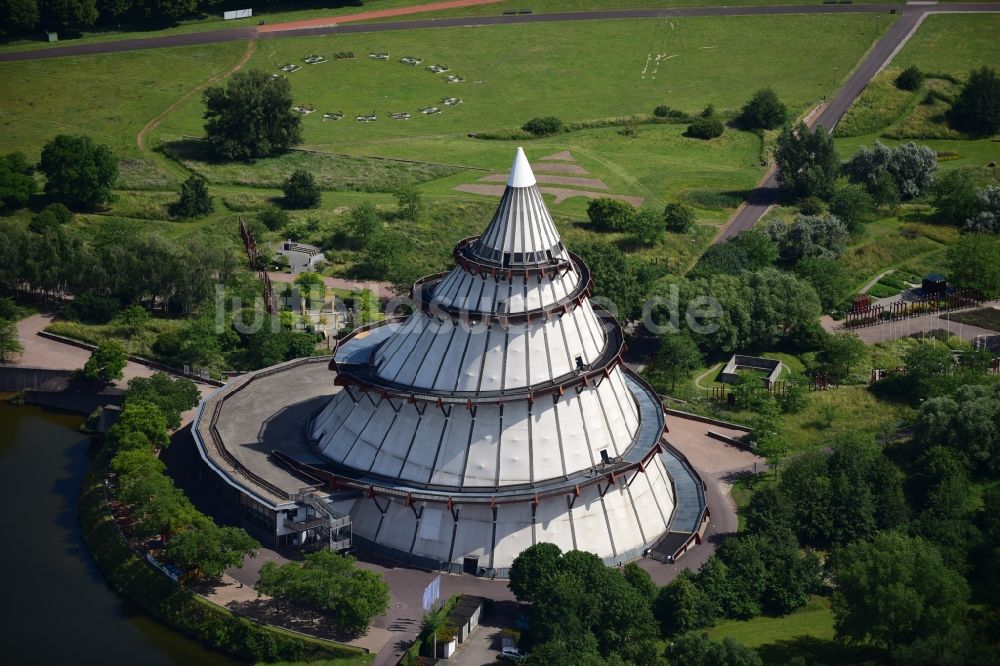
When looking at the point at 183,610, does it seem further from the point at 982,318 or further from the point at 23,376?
the point at 982,318

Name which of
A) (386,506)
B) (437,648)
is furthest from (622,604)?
(386,506)

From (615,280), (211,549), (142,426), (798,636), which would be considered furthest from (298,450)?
(615,280)

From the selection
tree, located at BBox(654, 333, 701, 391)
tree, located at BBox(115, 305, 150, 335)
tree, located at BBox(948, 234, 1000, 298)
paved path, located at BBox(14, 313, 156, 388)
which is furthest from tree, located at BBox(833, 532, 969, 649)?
tree, located at BBox(115, 305, 150, 335)

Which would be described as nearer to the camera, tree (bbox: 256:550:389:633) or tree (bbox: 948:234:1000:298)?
tree (bbox: 256:550:389:633)

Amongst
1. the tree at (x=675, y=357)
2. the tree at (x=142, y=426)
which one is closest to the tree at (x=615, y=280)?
the tree at (x=675, y=357)

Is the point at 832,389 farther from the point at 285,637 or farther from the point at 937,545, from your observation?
the point at 285,637

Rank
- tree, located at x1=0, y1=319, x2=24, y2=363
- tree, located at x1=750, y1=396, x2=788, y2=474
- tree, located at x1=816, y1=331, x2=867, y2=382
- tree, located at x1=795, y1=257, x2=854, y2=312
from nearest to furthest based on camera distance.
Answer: tree, located at x1=750, y1=396, x2=788, y2=474, tree, located at x1=0, y1=319, x2=24, y2=363, tree, located at x1=816, y1=331, x2=867, y2=382, tree, located at x1=795, y1=257, x2=854, y2=312

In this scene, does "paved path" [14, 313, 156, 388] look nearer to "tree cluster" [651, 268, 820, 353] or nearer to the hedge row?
the hedge row
